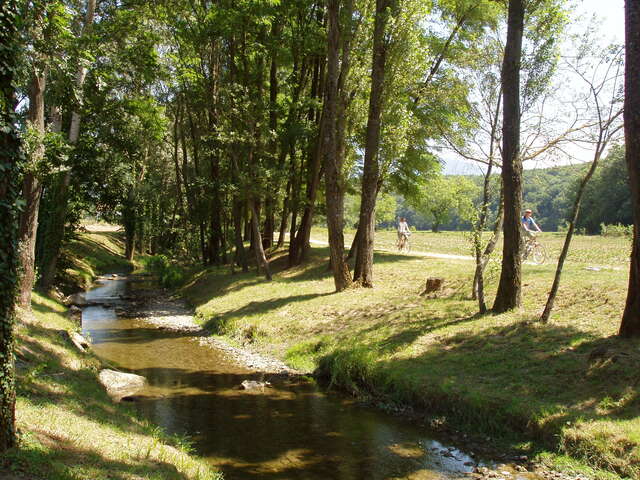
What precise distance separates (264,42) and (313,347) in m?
15.3

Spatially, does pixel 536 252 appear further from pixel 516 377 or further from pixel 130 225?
pixel 130 225

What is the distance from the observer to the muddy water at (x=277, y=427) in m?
8.12

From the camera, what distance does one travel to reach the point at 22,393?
789 cm

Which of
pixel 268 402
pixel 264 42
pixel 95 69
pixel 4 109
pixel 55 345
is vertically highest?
pixel 264 42

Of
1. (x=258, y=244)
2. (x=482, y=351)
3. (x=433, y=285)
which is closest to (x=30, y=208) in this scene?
(x=258, y=244)

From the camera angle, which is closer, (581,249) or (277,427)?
(277,427)

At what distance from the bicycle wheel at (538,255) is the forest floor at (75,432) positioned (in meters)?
15.9

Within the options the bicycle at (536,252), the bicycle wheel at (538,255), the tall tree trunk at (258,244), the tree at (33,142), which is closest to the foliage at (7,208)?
the tree at (33,142)

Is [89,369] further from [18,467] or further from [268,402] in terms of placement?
[18,467]

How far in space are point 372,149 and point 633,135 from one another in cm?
990

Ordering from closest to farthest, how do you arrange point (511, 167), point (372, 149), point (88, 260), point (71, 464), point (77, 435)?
point (71, 464), point (77, 435), point (511, 167), point (372, 149), point (88, 260)

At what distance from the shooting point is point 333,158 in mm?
18750

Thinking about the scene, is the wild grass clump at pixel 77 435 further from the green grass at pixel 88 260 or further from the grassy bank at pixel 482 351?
the green grass at pixel 88 260

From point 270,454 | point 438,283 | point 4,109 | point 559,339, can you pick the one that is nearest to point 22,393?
point 270,454
